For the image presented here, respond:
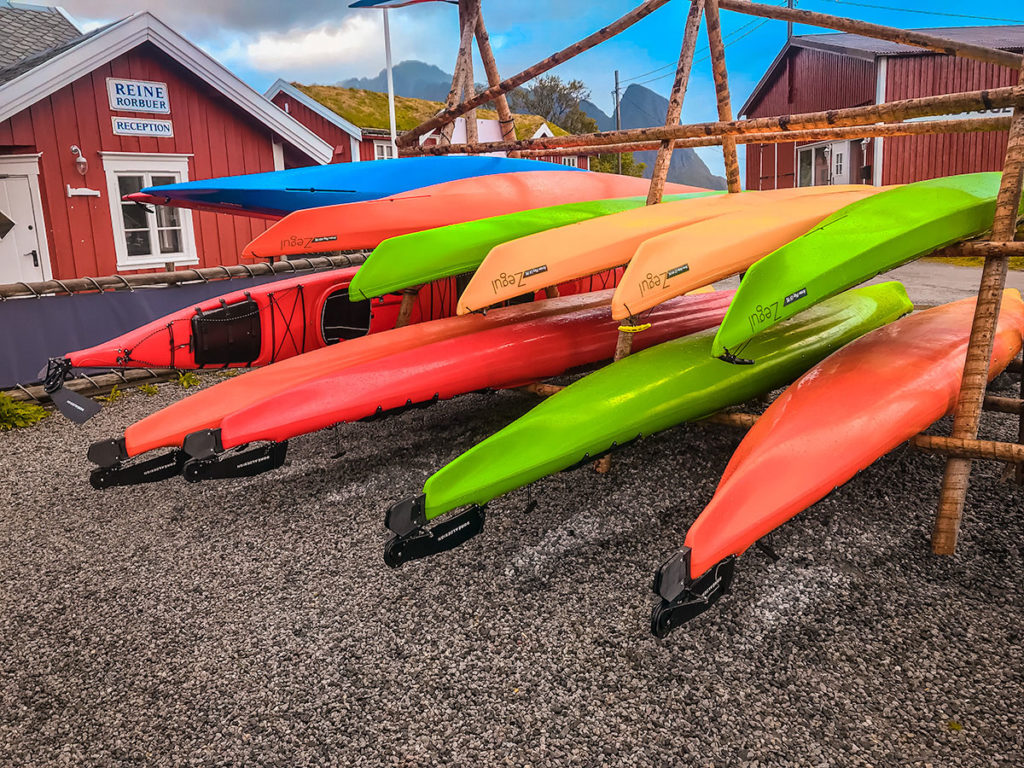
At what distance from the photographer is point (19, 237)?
7.98 m

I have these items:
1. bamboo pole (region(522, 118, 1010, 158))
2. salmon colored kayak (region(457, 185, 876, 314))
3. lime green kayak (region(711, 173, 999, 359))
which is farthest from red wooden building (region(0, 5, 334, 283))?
lime green kayak (region(711, 173, 999, 359))

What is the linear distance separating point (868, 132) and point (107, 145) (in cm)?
794

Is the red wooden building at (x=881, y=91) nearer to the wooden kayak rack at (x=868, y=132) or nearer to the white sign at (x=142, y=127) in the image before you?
the wooden kayak rack at (x=868, y=132)

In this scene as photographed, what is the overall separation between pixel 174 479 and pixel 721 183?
18923cm

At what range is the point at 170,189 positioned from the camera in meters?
4.86

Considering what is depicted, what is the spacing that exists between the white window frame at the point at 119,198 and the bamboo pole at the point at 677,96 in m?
6.27

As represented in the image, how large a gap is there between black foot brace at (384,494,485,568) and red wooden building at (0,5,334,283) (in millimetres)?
6681

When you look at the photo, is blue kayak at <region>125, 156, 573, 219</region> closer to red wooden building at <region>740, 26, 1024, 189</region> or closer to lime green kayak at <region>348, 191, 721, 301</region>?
lime green kayak at <region>348, 191, 721, 301</region>

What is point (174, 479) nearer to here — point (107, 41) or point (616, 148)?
point (616, 148)

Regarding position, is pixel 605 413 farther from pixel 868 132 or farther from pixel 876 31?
pixel 876 31

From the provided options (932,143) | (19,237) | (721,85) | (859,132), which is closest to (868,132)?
(859,132)

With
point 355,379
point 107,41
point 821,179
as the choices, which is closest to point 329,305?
point 355,379

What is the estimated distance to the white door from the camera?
25.8 feet

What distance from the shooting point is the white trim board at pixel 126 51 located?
750cm
